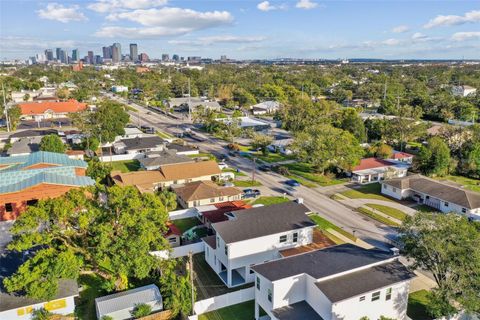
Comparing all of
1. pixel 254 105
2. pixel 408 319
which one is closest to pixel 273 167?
pixel 408 319

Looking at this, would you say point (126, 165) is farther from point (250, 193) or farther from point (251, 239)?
point (251, 239)

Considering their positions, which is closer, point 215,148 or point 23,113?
point 215,148

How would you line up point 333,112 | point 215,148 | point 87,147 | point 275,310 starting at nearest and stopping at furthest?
point 275,310
point 87,147
point 215,148
point 333,112

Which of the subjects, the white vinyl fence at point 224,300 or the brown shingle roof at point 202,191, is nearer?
the white vinyl fence at point 224,300

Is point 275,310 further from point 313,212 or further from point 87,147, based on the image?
point 87,147

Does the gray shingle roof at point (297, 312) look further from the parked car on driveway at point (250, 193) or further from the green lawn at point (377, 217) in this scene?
the parked car on driveway at point (250, 193)

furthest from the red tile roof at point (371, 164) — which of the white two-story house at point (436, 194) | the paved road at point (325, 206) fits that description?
the paved road at point (325, 206)

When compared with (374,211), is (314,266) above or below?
above

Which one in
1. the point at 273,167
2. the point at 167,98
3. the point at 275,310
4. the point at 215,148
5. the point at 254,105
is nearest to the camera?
the point at 275,310
